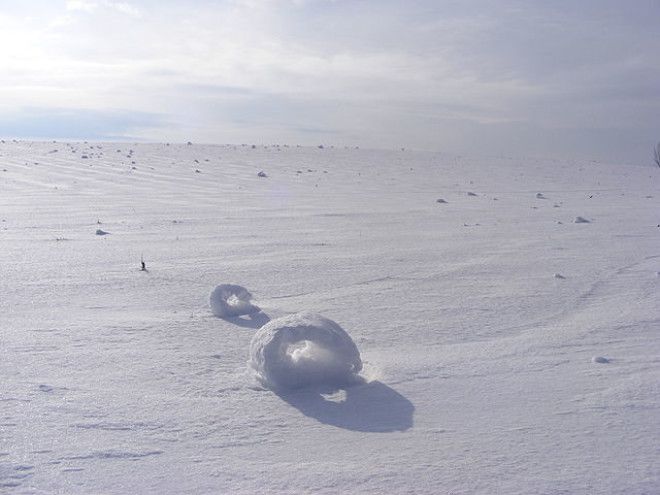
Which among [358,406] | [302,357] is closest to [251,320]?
[302,357]

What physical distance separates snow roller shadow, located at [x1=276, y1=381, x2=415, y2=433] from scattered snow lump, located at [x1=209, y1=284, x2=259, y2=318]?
3.39 ft

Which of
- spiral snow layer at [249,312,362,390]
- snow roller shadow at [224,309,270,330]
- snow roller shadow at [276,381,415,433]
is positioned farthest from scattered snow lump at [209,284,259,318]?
snow roller shadow at [276,381,415,433]

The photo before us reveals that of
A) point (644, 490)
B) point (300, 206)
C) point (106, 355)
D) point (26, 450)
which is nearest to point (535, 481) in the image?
point (644, 490)

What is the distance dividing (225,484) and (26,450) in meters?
0.67

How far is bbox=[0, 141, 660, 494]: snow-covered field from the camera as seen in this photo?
6.73 ft

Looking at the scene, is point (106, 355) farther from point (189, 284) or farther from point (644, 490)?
point (644, 490)

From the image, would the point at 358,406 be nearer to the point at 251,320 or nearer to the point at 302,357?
the point at 302,357

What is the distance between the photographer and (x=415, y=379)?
2.75 m

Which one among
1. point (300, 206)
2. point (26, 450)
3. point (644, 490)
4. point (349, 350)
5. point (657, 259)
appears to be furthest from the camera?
point (300, 206)

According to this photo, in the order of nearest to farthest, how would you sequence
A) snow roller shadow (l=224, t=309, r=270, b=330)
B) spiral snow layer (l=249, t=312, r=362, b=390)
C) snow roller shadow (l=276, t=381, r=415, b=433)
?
snow roller shadow (l=276, t=381, r=415, b=433), spiral snow layer (l=249, t=312, r=362, b=390), snow roller shadow (l=224, t=309, r=270, b=330)

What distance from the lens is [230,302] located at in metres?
3.65

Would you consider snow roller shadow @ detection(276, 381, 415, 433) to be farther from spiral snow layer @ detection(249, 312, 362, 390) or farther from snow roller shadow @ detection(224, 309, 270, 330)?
snow roller shadow @ detection(224, 309, 270, 330)

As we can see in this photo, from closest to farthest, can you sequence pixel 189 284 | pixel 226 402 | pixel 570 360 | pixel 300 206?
pixel 226 402 < pixel 570 360 < pixel 189 284 < pixel 300 206

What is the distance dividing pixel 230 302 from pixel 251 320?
0.19 meters
